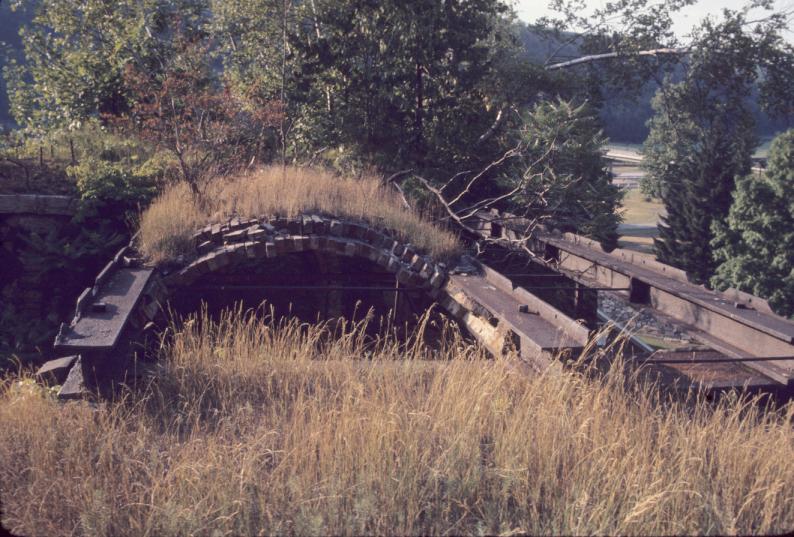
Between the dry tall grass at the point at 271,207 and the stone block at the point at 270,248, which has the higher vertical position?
the dry tall grass at the point at 271,207

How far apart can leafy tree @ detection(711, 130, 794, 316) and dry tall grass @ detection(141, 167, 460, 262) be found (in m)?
16.1

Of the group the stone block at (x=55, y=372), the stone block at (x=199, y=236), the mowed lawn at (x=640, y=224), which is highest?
the stone block at (x=199, y=236)

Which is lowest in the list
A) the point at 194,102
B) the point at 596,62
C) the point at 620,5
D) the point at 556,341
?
the point at 556,341

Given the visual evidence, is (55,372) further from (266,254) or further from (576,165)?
(576,165)

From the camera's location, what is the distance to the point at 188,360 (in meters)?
5.64

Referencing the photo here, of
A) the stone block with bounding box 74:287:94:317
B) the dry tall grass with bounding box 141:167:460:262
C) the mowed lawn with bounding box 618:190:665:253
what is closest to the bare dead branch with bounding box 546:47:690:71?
the mowed lawn with bounding box 618:190:665:253

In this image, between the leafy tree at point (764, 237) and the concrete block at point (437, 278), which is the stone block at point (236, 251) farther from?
the leafy tree at point (764, 237)

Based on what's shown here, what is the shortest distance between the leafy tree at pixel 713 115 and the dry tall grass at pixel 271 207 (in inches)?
671

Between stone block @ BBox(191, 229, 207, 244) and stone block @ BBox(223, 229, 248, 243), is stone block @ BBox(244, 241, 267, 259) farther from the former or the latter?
stone block @ BBox(191, 229, 207, 244)

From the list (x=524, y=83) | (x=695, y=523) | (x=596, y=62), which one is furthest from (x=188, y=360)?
(x=596, y=62)

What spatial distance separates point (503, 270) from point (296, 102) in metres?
6.57

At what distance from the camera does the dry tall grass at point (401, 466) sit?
3412mm

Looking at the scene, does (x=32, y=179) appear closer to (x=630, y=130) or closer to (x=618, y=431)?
(x=618, y=431)

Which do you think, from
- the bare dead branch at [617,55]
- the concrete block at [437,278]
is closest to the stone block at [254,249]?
the concrete block at [437,278]
